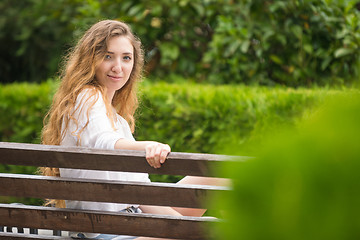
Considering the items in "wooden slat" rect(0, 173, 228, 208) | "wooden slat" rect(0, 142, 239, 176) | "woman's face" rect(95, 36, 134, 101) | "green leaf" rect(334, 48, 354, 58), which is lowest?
"wooden slat" rect(0, 173, 228, 208)

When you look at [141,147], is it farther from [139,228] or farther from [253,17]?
[253,17]

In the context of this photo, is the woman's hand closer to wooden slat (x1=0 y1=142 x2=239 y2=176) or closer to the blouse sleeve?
wooden slat (x1=0 y1=142 x2=239 y2=176)

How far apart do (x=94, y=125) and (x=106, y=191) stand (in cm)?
54

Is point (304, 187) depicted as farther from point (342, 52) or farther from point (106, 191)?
point (342, 52)

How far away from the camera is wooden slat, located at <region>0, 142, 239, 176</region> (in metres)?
1.59

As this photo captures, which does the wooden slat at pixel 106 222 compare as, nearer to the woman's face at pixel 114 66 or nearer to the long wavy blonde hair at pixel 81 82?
the long wavy blonde hair at pixel 81 82

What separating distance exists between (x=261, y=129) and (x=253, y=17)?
221cm

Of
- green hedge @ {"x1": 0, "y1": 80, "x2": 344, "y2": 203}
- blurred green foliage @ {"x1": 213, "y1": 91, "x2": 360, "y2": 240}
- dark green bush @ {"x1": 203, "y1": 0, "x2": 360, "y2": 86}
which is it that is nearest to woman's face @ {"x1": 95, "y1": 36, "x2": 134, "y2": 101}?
green hedge @ {"x1": 0, "y1": 80, "x2": 344, "y2": 203}

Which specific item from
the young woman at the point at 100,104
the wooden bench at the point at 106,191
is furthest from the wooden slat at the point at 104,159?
the young woman at the point at 100,104

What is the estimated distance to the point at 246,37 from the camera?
Answer: 537 centimetres

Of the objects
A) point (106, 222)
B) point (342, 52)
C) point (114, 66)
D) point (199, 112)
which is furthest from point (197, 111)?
point (106, 222)

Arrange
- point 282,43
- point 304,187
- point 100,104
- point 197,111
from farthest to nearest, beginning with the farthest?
point 282,43, point 197,111, point 100,104, point 304,187

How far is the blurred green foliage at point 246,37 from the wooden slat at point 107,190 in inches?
134

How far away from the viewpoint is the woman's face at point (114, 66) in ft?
8.49
